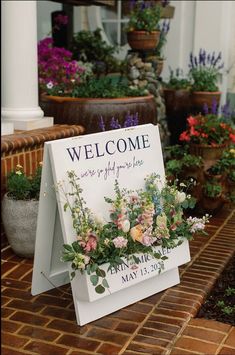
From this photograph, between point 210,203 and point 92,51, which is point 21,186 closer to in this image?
point 210,203

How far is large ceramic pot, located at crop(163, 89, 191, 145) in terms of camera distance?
662 cm

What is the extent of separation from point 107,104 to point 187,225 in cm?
190

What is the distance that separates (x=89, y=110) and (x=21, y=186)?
4.43 ft

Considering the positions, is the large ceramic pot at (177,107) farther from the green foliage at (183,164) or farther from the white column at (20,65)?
the white column at (20,65)

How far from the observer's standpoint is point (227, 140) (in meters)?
4.75

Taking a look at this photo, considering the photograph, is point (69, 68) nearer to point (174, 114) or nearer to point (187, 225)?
point (174, 114)

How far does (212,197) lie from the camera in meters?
4.46

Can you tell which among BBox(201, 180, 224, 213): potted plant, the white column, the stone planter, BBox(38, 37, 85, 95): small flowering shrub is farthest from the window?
the stone planter

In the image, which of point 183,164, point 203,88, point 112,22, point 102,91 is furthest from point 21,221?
point 112,22

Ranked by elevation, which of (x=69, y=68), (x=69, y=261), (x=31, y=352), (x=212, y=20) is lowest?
(x=31, y=352)

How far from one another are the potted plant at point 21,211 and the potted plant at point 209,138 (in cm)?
173

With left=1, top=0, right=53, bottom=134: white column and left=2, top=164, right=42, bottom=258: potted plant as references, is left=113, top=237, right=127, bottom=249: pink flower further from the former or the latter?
left=1, top=0, right=53, bottom=134: white column

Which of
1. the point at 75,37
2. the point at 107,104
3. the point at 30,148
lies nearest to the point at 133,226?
the point at 30,148

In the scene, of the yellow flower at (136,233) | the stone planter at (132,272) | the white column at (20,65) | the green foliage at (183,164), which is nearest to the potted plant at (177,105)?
the green foliage at (183,164)
